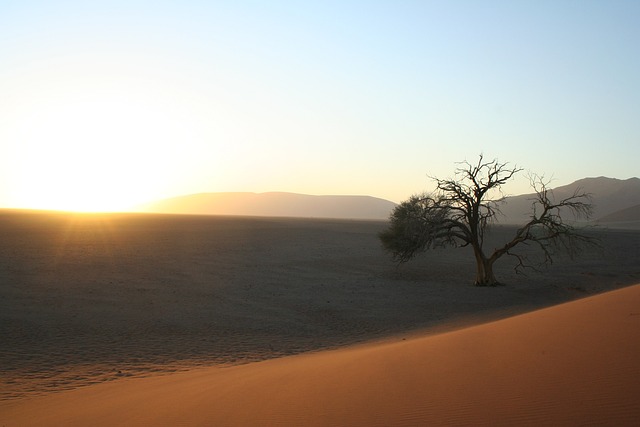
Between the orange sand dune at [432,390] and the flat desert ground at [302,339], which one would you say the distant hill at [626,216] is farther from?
the orange sand dune at [432,390]

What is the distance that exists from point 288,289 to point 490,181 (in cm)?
1161

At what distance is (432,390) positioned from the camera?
609 cm

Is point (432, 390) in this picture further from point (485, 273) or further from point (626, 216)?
point (626, 216)

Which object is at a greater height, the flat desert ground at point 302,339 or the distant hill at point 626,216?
the distant hill at point 626,216

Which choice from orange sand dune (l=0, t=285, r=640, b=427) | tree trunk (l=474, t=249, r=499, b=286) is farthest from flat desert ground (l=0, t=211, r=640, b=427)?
tree trunk (l=474, t=249, r=499, b=286)

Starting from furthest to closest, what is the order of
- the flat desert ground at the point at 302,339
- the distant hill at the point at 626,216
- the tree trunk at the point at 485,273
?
the distant hill at the point at 626,216 → the tree trunk at the point at 485,273 → the flat desert ground at the point at 302,339

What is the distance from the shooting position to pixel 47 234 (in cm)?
4244

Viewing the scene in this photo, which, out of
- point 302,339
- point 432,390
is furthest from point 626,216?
point 432,390

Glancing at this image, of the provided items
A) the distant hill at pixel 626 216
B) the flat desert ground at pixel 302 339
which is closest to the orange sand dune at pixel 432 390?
the flat desert ground at pixel 302 339

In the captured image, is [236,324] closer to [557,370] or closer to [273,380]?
[273,380]

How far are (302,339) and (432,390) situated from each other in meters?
10.3

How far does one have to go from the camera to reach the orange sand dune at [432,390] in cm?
514

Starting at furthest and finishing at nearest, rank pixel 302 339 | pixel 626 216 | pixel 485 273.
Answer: pixel 626 216, pixel 485 273, pixel 302 339

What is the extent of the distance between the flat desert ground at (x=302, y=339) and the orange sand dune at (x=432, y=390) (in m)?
0.03
